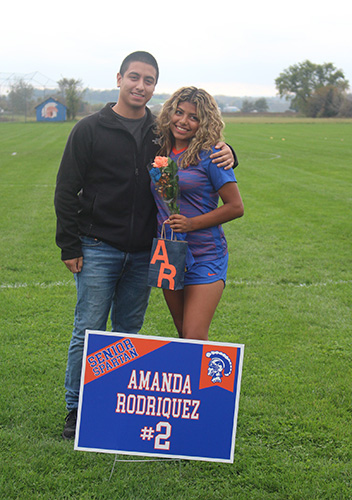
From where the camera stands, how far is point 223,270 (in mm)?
3121

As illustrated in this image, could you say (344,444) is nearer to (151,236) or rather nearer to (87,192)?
(151,236)

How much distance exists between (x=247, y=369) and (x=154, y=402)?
158 centimetres

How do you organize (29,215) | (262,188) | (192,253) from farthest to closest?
(262,188)
(29,215)
(192,253)

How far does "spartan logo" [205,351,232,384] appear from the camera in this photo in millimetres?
2797

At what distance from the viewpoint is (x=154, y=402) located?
111 inches

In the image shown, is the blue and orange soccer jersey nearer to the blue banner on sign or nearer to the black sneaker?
the blue banner on sign

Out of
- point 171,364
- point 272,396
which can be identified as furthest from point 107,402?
point 272,396

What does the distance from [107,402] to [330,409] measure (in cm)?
162

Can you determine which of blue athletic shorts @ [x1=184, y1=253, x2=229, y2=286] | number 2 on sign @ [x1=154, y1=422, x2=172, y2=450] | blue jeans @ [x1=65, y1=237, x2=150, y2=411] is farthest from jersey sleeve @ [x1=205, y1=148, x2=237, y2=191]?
number 2 on sign @ [x1=154, y1=422, x2=172, y2=450]

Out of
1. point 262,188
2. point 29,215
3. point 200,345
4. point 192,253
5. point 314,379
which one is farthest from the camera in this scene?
point 262,188

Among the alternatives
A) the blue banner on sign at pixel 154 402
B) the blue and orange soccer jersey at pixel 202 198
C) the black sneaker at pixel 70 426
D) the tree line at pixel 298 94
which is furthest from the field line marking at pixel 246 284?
the tree line at pixel 298 94

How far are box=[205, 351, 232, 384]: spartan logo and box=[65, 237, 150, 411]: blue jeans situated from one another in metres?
0.74

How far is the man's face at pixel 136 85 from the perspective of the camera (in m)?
3.04

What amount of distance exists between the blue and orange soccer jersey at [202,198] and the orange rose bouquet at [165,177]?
11 cm
